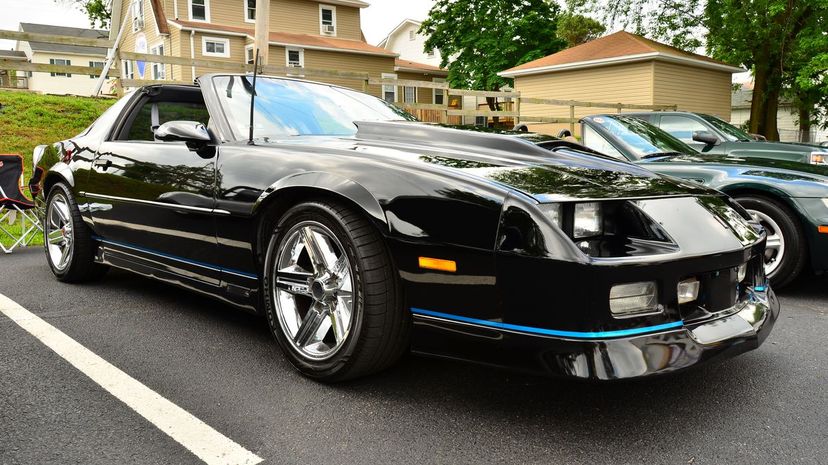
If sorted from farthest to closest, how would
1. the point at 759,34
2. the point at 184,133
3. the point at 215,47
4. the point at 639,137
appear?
the point at 215,47
the point at 759,34
the point at 639,137
the point at 184,133

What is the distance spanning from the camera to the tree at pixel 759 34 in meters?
20.9

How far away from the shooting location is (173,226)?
3354 mm

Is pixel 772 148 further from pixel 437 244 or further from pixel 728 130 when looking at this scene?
pixel 437 244

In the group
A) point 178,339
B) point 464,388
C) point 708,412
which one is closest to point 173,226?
point 178,339

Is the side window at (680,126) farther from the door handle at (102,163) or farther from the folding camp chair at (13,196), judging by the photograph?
the folding camp chair at (13,196)

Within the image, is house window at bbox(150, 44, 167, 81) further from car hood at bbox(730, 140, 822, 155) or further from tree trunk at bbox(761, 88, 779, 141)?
car hood at bbox(730, 140, 822, 155)

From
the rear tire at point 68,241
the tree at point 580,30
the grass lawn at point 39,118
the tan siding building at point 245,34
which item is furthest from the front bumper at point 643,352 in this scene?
the tree at point 580,30

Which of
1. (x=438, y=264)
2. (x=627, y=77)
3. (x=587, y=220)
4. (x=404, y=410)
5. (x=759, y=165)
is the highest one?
(x=627, y=77)

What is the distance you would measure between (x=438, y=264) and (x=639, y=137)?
3.81 meters

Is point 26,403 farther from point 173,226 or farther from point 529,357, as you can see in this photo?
point 529,357

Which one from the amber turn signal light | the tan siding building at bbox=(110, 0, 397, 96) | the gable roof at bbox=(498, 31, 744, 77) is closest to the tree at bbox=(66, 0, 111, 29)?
the tan siding building at bbox=(110, 0, 397, 96)

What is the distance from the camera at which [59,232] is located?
4621mm

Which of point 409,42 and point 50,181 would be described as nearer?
point 50,181

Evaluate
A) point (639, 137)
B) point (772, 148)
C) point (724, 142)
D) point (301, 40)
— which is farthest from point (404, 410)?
point (301, 40)
